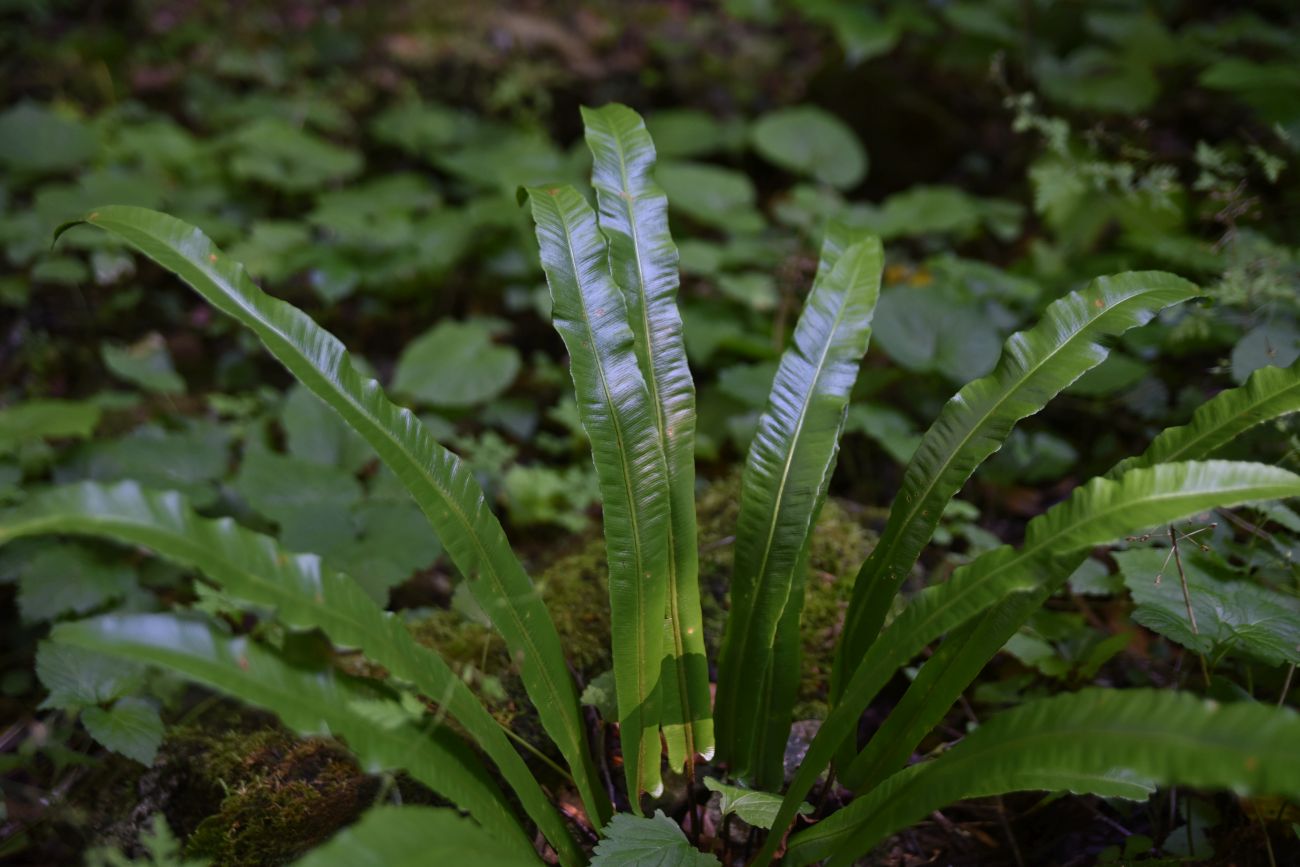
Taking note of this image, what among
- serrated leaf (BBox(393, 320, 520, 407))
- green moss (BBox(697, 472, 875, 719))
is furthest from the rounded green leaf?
green moss (BBox(697, 472, 875, 719))

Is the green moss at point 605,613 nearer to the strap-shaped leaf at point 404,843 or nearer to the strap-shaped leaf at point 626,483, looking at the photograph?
the strap-shaped leaf at point 626,483

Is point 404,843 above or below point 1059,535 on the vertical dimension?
below

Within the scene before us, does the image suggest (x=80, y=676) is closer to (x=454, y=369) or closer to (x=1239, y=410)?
(x=454, y=369)

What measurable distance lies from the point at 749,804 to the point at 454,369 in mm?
2022

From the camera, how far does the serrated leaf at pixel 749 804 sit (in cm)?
126

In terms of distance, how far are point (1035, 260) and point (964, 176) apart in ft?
4.31

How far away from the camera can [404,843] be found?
90 cm

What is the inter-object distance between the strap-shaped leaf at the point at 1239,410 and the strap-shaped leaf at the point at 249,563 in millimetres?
1153

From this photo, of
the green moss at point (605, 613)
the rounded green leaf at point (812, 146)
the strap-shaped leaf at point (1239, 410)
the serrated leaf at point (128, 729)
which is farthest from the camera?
the rounded green leaf at point (812, 146)

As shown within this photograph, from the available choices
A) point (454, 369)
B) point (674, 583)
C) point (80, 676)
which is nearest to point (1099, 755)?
point (674, 583)

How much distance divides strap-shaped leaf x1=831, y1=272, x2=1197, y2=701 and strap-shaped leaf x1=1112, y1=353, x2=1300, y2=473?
18cm

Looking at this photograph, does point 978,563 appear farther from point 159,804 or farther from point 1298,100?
point 1298,100

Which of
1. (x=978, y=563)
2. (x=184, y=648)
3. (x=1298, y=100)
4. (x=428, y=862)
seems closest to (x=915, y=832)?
(x=978, y=563)

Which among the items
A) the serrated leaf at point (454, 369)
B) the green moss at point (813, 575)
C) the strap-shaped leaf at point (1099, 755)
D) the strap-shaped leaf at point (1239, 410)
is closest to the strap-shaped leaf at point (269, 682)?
the strap-shaped leaf at point (1099, 755)
